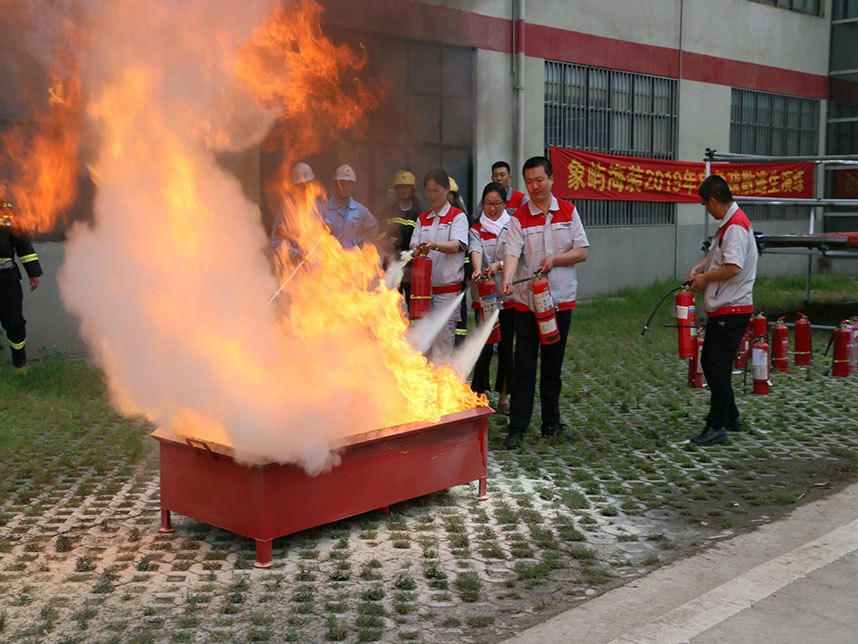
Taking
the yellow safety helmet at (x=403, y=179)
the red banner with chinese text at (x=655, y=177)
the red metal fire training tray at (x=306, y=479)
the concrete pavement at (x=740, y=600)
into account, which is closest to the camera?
the concrete pavement at (x=740, y=600)

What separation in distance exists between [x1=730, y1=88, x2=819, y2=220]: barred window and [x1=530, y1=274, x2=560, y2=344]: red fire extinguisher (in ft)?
41.9

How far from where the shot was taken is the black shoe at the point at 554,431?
6.34 metres

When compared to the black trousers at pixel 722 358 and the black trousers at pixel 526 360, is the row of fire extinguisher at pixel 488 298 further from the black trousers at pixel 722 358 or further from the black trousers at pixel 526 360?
the black trousers at pixel 722 358

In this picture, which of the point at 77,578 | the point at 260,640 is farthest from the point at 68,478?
the point at 260,640

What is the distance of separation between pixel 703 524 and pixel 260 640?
245 centimetres

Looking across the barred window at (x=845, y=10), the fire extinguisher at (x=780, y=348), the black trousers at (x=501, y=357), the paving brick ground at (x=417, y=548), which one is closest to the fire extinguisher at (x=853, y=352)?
the fire extinguisher at (x=780, y=348)

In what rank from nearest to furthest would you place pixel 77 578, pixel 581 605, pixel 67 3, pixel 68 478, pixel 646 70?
pixel 67 3 < pixel 581 605 < pixel 77 578 < pixel 68 478 < pixel 646 70

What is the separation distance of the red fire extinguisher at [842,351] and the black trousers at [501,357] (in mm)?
3615

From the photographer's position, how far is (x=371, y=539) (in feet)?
14.4

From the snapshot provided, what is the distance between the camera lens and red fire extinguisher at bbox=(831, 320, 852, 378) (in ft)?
28.4

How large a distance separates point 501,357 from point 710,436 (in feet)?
5.66

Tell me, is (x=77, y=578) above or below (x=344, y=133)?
below

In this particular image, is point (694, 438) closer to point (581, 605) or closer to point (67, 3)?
point (581, 605)

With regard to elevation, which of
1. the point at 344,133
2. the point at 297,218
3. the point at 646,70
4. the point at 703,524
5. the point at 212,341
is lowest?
the point at 703,524
